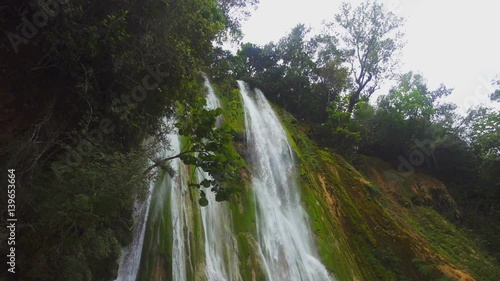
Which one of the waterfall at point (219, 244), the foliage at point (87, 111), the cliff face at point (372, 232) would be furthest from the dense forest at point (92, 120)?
the cliff face at point (372, 232)

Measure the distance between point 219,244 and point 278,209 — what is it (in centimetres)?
292

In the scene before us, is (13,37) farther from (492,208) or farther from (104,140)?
(492,208)

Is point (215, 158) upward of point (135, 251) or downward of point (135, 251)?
upward

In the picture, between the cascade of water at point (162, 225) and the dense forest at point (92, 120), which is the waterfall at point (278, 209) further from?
the cascade of water at point (162, 225)

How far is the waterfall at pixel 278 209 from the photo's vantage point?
881 cm

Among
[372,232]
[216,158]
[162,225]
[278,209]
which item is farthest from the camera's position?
[372,232]

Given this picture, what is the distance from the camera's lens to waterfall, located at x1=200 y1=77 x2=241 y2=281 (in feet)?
24.5

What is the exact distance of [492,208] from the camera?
19188mm

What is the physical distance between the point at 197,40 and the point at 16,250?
15.3ft

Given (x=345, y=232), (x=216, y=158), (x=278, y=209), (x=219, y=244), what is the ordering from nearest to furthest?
(x=216, y=158)
(x=219, y=244)
(x=278, y=209)
(x=345, y=232)

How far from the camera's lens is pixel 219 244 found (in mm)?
8141

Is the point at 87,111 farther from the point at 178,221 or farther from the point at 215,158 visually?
the point at 178,221

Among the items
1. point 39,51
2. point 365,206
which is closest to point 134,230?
point 39,51

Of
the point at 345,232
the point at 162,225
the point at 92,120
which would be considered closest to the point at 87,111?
the point at 92,120
